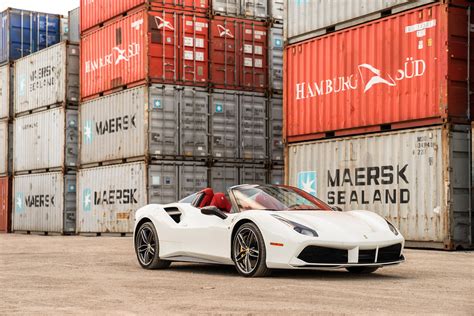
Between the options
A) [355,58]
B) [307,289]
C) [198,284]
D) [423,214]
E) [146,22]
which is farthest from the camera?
[146,22]

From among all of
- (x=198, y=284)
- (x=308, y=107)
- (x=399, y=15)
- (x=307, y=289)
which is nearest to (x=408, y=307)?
(x=307, y=289)

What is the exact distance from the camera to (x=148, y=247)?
10945 millimetres

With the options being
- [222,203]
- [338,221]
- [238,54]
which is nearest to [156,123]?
[238,54]

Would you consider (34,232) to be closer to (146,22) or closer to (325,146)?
(146,22)

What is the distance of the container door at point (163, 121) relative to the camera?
24297mm

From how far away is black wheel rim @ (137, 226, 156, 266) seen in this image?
10.9 meters

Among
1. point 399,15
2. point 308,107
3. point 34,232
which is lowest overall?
point 34,232

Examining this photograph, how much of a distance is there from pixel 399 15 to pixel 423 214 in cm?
429

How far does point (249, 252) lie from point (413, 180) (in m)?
8.25

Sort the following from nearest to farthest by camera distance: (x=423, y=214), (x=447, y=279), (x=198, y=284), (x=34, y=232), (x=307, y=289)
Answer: (x=307, y=289) → (x=198, y=284) → (x=447, y=279) → (x=423, y=214) → (x=34, y=232)

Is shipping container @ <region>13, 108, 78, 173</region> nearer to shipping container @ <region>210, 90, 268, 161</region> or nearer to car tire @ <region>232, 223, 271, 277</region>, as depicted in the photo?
shipping container @ <region>210, 90, 268, 161</region>

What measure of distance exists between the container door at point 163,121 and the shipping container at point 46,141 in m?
5.71

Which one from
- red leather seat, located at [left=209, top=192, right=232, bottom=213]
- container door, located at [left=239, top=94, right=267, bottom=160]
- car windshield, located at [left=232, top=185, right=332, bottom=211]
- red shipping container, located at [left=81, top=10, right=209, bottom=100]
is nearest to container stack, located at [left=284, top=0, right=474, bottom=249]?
red shipping container, located at [left=81, top=10, right=209, bottom=100]

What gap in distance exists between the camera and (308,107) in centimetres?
1991
